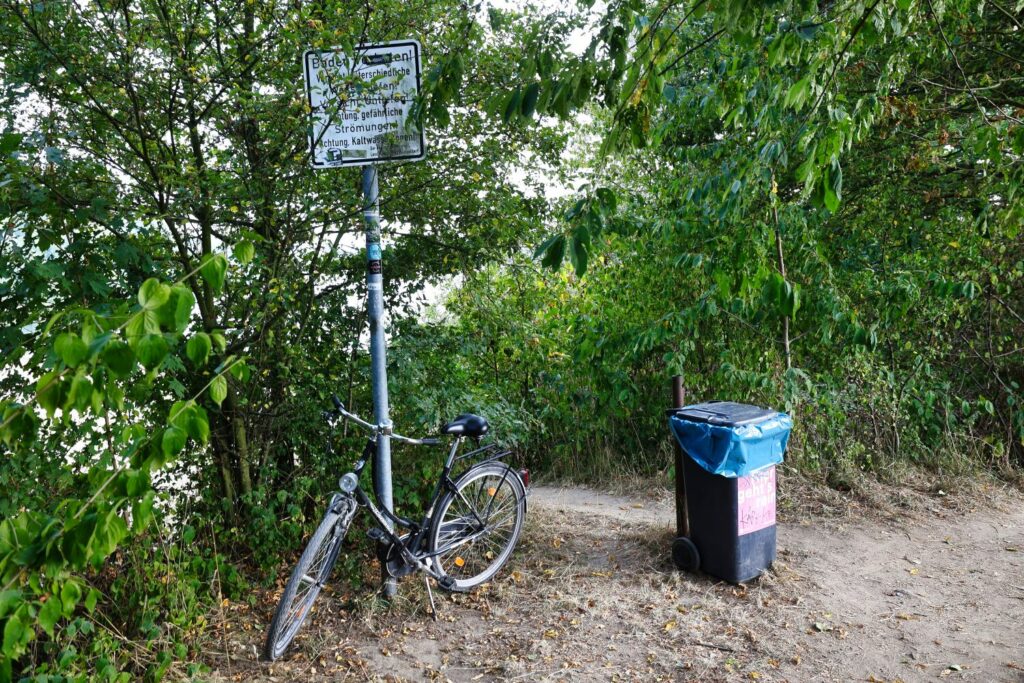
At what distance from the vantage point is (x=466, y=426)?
183 inches

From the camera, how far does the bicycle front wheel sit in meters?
3.82

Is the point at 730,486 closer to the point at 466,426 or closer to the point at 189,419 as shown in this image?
the point at 466,426

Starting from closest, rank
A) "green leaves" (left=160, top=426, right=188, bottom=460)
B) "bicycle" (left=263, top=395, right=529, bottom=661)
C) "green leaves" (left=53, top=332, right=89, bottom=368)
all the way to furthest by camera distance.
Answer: "green leaves" (left=53, top=332, right=89, bottom=368) → "green leaves" (left=160, top=426, right=188, bottom=460) → "bicycle" (left=263, top=395, right=529, bottom=661)

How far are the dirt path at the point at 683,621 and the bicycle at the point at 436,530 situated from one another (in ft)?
0.55

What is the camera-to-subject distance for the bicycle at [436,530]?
3959mm

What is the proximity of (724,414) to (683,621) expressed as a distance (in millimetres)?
1272

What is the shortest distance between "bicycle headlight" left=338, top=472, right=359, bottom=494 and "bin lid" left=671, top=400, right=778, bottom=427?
2.08 m

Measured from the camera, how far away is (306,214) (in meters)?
4.41

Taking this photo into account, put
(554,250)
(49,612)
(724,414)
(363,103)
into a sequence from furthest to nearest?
(724,414) < (363,103) < (554,250) < (49,612)

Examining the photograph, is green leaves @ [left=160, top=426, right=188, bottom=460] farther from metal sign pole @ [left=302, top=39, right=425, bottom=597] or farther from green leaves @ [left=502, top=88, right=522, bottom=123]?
metal sign pole @ [left=302, top=39, right=425, bottom=597]

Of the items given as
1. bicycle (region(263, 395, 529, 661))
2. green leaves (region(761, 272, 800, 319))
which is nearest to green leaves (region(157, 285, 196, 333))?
bicycle (region(263, 395, 529, 661))

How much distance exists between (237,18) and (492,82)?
156cm

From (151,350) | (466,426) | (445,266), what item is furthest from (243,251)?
(445,266)

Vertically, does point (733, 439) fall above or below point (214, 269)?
below
